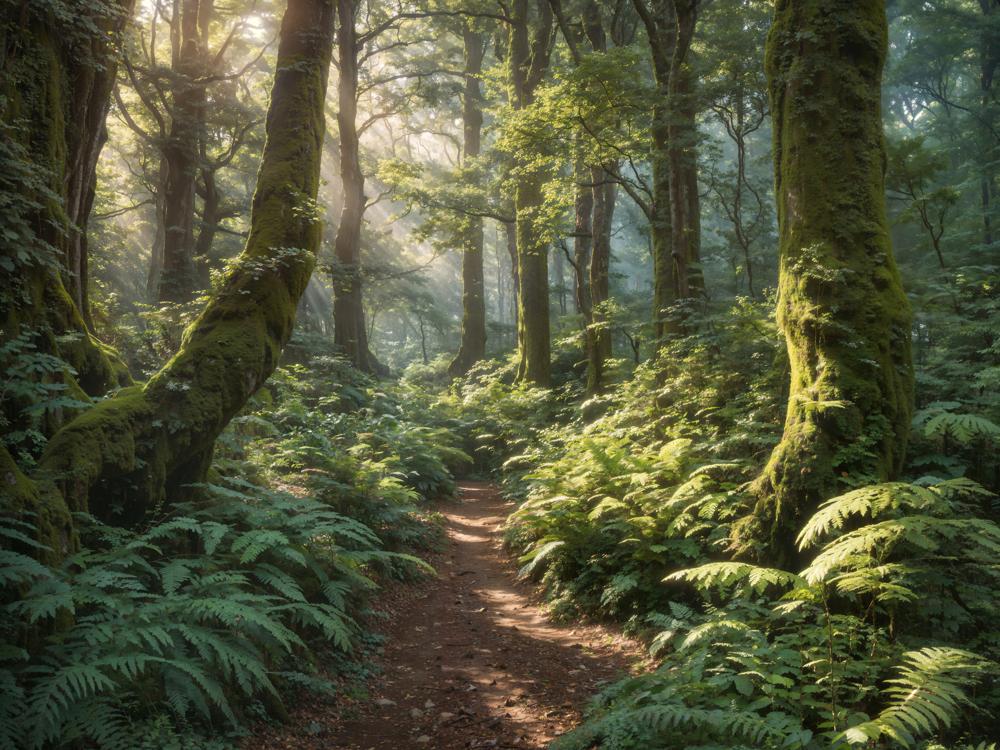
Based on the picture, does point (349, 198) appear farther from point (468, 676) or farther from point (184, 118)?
point (468, 676)

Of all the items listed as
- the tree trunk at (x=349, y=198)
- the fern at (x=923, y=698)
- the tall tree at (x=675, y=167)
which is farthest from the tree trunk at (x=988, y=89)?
the fern at (x=923, y=698)

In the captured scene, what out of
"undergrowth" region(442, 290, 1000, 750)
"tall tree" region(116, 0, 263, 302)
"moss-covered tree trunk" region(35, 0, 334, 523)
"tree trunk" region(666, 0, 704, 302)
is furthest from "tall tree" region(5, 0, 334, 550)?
"tall tree" region(116, 0, 263, 302)

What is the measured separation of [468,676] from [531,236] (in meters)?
13.7

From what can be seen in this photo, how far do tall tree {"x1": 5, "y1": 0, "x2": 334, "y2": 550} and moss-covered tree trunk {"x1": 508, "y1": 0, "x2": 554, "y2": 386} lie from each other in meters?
9.90

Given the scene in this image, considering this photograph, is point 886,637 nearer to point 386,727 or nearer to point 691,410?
point 386,727

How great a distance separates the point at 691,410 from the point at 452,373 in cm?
1752

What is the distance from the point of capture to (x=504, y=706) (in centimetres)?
489

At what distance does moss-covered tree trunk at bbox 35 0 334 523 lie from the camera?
5.21 metres

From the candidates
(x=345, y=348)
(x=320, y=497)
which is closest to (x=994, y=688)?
(x=320, y=497)

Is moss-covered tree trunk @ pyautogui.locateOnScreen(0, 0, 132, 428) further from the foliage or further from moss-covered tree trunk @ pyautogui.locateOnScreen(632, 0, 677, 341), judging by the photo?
moss-covered tree trunk @ pyautogui.locateOnScreen(632, 0, 677, 341)

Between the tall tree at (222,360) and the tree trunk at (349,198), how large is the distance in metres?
8.42

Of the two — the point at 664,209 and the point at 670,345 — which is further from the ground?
the point at 664,209

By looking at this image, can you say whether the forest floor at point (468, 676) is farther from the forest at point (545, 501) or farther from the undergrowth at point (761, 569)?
the undergrowth at point (761, 569)

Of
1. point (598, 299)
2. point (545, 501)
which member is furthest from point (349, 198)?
point (545, 501)
